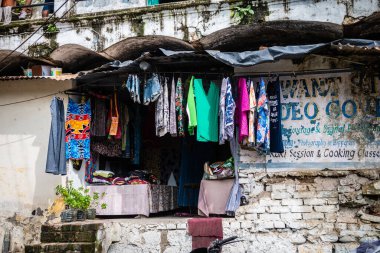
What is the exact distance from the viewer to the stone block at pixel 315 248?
24.1 ft

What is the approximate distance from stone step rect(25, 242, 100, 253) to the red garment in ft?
4.71

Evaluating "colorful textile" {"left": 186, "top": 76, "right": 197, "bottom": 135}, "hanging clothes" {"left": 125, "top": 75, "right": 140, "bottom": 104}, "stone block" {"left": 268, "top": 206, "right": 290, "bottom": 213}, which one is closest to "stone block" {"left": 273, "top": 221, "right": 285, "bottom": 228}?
"stone block" {"left": 268, "top": 206, "right": 290, "bottom": 213}

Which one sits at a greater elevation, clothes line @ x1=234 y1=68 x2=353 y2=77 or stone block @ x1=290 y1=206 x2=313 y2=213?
clothes line @ x1=234 y1=68 x2=353 y2=77

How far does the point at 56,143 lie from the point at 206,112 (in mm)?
2506

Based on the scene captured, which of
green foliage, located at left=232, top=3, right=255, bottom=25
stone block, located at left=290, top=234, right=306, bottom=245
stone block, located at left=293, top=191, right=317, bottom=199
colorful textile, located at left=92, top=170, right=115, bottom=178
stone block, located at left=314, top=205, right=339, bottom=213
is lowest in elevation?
stone block, located at left=290, top=234, right=306, bottom=245

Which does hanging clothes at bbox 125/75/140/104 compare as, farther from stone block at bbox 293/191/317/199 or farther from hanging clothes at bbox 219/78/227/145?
stone block at bbox 293/191/317/199

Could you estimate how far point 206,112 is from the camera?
310 inches

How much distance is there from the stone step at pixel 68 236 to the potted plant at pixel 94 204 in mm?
860

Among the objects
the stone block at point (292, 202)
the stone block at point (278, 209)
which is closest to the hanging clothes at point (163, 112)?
the stone block at point (278, 209)

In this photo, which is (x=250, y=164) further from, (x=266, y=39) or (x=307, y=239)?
(x=266, y=39)

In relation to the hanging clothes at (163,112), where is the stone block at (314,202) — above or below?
below

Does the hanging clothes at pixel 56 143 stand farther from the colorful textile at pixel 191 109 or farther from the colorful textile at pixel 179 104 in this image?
the colorful textile at pixel 191 109

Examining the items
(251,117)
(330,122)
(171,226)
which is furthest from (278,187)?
(171,226)

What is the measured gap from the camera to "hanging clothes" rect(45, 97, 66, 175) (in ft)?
27.2
